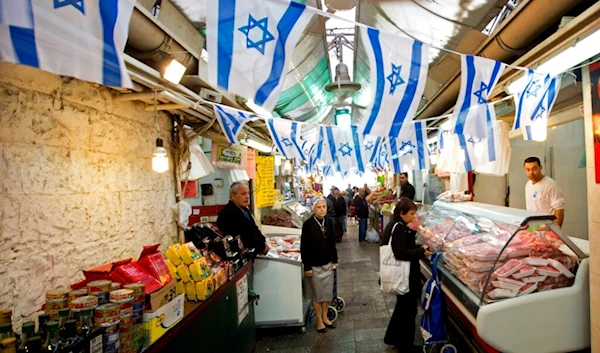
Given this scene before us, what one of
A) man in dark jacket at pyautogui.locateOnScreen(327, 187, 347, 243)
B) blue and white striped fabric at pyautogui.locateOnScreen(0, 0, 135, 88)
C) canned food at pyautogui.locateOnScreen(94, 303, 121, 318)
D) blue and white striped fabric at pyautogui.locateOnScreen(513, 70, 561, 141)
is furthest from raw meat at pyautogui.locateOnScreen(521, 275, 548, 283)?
man in dark jacket at pyautogui.locateOnScreen(327, 187, 347, 243)

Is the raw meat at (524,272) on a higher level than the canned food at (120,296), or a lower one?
lower

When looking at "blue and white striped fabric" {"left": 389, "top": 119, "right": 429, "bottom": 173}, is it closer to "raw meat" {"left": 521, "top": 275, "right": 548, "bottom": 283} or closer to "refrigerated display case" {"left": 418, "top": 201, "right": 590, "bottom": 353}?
"refrigerated display case" {"left": 418, "top": 201, "right": 590, "bottom": 353}

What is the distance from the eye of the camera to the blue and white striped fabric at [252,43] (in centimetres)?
213

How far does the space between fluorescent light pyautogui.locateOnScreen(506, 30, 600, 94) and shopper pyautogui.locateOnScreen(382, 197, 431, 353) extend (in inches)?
82.2

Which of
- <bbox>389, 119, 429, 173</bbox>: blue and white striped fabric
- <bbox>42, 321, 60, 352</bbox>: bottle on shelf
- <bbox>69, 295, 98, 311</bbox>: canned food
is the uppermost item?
<bbox>389, 119, 429, 173</bbox>: blue and white striped fabric

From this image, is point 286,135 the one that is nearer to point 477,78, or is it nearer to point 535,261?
point 477,78

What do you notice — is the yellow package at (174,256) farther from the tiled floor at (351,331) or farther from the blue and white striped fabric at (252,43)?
the tiled floor at (351,331)

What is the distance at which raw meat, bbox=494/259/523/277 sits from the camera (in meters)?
3.31

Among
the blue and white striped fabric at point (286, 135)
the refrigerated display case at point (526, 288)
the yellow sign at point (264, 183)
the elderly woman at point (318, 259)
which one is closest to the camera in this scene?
the refrigerated display case at point (526, 288)

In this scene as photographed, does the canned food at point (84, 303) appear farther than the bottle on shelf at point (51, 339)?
Yes

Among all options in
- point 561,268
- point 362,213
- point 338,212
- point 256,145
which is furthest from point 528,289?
point 338,212

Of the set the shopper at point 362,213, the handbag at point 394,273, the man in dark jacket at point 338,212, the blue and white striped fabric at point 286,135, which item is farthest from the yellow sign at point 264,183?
the handbag at point 394,273

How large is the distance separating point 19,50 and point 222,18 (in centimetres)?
107

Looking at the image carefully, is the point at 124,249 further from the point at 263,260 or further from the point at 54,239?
the point at 263,260
